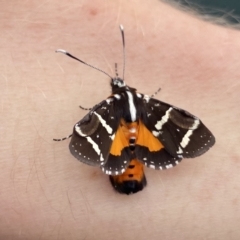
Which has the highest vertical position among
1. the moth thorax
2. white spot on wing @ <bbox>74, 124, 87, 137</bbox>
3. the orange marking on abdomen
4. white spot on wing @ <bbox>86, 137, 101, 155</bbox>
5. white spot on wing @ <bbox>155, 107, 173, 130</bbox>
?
the moth thorax

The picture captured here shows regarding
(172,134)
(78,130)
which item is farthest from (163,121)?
(78,130)

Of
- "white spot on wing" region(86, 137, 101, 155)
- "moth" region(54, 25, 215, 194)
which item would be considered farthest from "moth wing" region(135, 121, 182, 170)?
"white spot on wing" region(86, 137, 101, 155)

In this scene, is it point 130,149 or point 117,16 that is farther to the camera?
point 117,16

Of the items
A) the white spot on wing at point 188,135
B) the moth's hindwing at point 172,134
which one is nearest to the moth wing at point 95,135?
the moth's hindwing at point 172,134

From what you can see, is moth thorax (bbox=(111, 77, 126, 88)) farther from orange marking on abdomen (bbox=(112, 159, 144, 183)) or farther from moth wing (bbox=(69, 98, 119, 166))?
orange marking on abdomen (bbox=(112, 159, 144, 183))

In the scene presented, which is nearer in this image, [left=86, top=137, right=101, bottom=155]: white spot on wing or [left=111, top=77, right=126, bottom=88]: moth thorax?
[left=86, top=137, right=101, bottom=155]: white spot on wing

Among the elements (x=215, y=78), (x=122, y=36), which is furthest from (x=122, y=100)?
(x=215, y=78)

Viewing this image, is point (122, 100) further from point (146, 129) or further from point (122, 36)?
point (122, 36)

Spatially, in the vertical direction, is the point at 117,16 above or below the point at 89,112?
above
